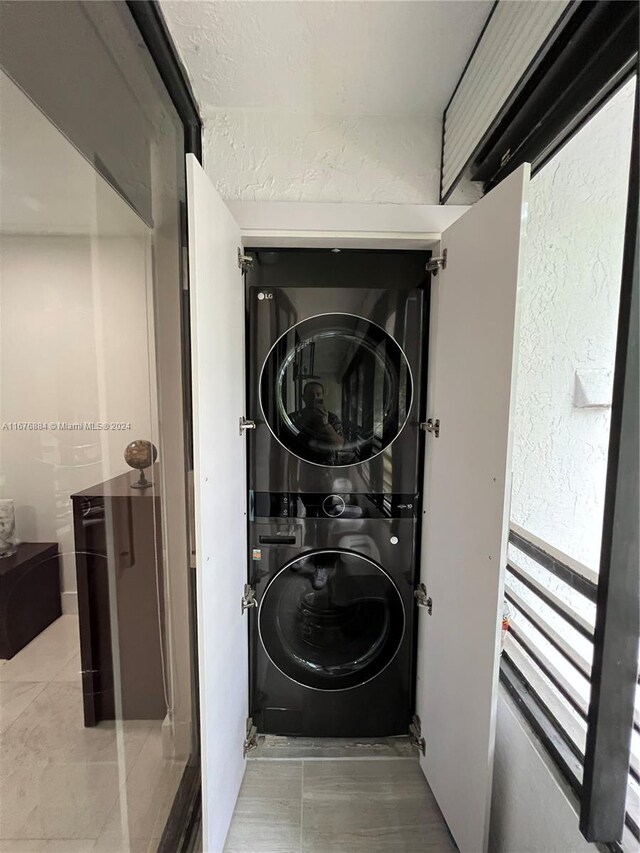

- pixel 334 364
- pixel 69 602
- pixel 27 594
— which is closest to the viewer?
pixel 27 594

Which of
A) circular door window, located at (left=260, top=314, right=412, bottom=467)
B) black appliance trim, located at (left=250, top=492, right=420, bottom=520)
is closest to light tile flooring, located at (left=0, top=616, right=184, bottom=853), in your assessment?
black appliance trim, located at (left=250, top=492, right=420, bottom=520)

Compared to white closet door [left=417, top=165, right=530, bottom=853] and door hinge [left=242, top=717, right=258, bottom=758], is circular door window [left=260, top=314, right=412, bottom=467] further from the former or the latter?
door hinge [left=242, top=717, right=258, bottom=758]

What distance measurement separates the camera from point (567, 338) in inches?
57.6

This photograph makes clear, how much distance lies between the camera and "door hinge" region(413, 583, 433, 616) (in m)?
1.55

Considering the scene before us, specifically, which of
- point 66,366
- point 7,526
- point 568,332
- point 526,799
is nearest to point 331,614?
point 526,799

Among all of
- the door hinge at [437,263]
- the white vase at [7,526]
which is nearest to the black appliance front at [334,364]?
the door hinge at [437,263]

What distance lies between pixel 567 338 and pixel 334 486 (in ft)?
3.60

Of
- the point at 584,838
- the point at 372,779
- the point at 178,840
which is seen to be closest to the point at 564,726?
the point at 584,838

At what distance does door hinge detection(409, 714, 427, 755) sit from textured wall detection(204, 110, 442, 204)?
7.27 ft

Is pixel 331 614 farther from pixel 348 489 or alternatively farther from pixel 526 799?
pixel 526 799

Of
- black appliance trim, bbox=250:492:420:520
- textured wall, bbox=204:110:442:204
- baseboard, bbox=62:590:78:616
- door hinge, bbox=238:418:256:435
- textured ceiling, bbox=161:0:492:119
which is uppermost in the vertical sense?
textured ceiling, bbox=161:0:492:119

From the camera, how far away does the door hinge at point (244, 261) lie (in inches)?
58.2

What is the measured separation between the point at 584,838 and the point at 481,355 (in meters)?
1.20

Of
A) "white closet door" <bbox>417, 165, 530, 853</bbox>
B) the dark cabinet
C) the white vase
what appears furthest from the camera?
the dark cabinet
